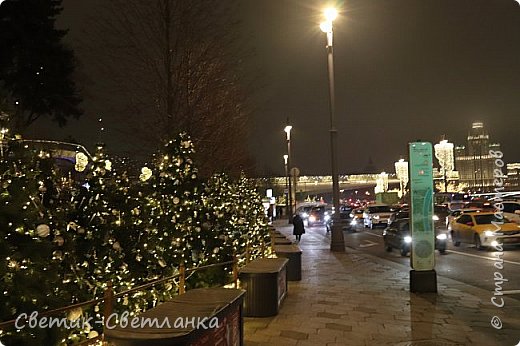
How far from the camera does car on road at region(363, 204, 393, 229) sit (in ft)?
134

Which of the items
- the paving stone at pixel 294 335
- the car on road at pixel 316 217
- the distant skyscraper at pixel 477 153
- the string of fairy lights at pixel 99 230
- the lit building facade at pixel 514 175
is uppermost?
the distant skyscraper at pixel 477 153

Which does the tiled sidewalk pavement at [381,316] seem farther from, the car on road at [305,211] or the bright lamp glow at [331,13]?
the car on road at [305,211]

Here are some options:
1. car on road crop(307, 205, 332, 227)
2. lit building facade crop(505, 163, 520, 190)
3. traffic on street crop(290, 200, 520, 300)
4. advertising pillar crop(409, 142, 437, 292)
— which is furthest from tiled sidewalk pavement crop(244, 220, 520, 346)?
lit building facade crop(505, 163, 520, 190)

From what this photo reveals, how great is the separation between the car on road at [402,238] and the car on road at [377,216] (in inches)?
673

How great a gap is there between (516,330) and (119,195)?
6475 millimetres

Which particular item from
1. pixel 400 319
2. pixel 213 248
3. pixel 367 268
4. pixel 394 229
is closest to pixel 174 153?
pixel 213 248

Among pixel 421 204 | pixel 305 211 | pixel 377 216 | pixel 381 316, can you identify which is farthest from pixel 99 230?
pixel 305 211

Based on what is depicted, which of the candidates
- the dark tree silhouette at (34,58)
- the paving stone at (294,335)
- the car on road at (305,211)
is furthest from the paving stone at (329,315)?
the car on road at (305,211)

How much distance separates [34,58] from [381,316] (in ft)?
73.0

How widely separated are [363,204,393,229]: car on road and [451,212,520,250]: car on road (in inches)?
640

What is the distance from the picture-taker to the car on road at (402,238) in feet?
72.4

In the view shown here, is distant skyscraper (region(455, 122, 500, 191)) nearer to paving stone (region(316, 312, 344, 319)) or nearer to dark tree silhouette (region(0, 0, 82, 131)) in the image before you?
dark tree silhouette (region(0, 0, 82, 131))

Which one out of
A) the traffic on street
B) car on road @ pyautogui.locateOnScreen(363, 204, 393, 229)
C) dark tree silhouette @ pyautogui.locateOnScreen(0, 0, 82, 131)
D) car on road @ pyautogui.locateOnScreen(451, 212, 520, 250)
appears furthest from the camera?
car on road @ pyautogui.locateOnScreen(363, 204, 393, 229)

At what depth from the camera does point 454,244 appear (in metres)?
25.0
